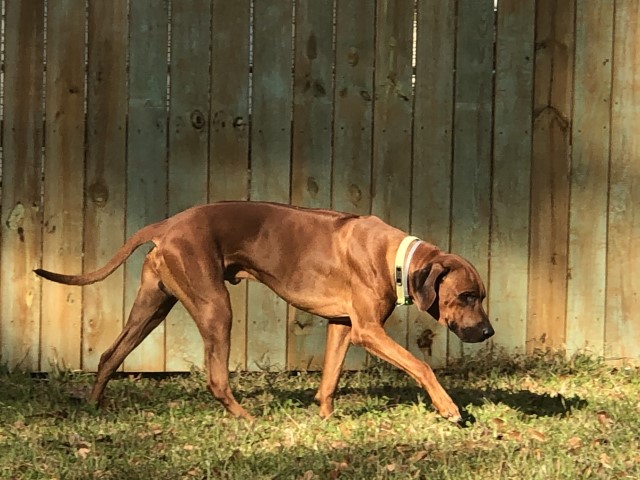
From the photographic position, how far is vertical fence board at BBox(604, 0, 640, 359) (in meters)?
6.64

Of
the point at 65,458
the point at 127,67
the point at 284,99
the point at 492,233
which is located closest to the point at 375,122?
the point at 284,99

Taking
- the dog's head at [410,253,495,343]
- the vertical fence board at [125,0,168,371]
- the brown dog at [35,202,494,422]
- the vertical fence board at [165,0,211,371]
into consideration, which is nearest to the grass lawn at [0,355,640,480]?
the brown dog at [35,202,494,422]

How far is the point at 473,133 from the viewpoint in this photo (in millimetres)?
6590

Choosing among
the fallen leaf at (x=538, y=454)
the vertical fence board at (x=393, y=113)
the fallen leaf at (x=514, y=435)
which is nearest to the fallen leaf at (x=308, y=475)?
the fallen leaf at (x=538, y=454)

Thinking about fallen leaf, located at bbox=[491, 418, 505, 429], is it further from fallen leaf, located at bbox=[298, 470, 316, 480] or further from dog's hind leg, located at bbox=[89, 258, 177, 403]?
dog's hind leg, located at bbox=[89, 258, 177, 403]

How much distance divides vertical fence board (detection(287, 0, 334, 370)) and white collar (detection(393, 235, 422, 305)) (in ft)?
4.28

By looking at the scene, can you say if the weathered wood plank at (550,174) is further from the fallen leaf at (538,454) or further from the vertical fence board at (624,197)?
the fallen leaf at (538,454)

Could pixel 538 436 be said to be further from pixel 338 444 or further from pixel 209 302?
pixel 209 302

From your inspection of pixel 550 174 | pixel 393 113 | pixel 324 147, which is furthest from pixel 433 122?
pixel 550 174

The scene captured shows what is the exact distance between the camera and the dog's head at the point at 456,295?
514cm

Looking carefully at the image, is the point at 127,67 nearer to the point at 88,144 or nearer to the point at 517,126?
the point at 88,144

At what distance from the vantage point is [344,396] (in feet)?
19.9

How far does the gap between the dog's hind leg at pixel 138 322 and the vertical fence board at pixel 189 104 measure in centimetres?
89

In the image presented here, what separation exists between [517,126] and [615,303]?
132 cm
